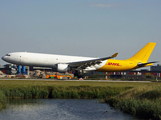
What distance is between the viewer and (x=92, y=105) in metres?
27.5

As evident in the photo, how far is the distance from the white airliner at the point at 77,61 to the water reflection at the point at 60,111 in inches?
889

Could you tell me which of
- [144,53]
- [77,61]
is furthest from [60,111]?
[144,53]

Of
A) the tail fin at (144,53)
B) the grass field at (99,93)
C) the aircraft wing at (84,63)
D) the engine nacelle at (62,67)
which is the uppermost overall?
the tail fin at (144,53)

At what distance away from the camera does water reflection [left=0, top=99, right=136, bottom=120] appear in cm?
2147

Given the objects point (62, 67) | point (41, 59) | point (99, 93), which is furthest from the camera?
point (62, 67)

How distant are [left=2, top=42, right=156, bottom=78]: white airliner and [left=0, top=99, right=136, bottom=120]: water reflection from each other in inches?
889

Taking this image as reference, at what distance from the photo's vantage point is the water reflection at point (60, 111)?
21469 mm

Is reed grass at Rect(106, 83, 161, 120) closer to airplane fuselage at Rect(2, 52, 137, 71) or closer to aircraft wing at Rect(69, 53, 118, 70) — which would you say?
aircraft wing at Rect(69, 53, 118, 70)

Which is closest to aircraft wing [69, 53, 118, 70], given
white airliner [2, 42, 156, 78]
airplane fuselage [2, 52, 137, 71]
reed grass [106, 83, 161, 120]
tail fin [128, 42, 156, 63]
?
white airliner [2, 42, 156, 78]

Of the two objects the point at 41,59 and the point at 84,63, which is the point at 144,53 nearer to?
the point at 84,63

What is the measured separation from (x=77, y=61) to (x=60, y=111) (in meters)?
30.4

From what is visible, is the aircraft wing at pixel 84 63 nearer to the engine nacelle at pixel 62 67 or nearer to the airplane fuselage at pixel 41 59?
the airplane fuselage at pixel 41 59

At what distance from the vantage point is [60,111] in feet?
78.3

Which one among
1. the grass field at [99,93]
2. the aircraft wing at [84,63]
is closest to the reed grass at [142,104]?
the grass field at [99,93]
